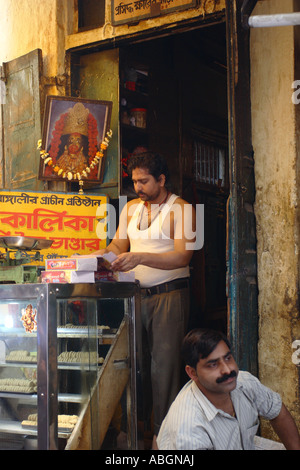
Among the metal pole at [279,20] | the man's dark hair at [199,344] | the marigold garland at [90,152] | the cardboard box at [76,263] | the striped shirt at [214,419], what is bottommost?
the striped shirt at [214,419]

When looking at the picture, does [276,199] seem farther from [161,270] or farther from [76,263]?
[76,263]

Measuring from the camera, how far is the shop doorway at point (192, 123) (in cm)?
588

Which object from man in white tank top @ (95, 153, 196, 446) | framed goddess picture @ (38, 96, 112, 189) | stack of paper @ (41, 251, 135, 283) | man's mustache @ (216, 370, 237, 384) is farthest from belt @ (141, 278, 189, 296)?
framed goddess picture @ (38, 96, 112, 189)

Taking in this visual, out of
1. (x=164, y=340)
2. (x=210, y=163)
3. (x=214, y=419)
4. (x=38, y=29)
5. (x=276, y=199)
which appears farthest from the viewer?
(x=210, y=163)

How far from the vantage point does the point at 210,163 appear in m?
7.07

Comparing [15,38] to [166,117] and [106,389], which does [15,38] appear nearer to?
[166,117]

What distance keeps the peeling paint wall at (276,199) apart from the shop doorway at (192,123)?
1396mm

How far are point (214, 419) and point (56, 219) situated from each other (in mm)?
2577

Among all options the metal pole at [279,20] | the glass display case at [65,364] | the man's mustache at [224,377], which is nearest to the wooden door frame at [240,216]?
the glass display case at [65,364]

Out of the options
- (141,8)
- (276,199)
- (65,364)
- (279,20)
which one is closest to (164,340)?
(65,364)

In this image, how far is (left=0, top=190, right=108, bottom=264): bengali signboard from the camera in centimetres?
453

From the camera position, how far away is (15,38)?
587 centimetres

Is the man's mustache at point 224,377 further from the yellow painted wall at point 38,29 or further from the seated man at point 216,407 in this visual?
the yellow painted wall at point 38,29

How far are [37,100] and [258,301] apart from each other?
2.86 m
